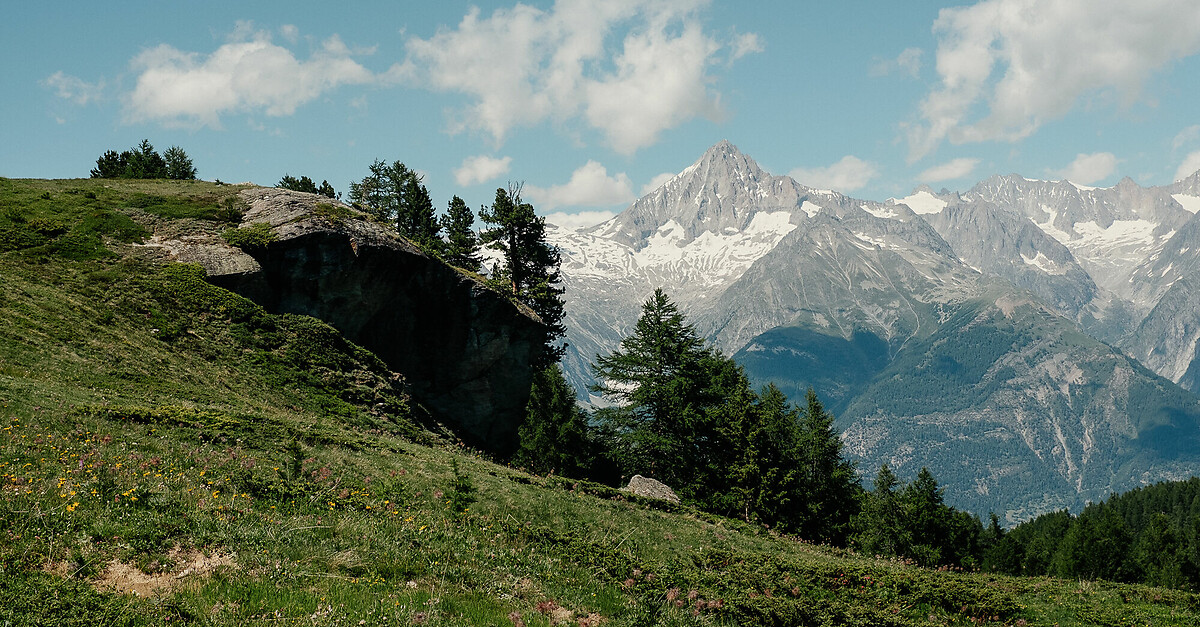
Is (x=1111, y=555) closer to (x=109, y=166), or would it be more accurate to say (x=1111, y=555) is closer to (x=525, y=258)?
(x=525, y=258)

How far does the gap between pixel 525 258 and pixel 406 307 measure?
1883cm

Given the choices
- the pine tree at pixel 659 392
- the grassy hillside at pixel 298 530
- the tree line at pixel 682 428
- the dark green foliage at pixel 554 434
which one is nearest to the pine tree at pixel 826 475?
the tree line at pixel 682 428

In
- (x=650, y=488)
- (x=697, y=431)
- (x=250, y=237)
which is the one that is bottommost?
→ (x=650, y=488)

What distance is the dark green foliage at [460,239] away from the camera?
79125mm

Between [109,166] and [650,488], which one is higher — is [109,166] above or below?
above

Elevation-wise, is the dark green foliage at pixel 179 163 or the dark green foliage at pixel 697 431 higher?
the dark green foliage at pixel 179 163

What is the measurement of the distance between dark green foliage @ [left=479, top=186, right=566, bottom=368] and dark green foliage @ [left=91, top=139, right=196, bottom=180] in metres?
44.5

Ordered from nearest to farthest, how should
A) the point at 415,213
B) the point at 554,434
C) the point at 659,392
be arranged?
the point at 659,392 < the point at 554,434 < the point at 415,213

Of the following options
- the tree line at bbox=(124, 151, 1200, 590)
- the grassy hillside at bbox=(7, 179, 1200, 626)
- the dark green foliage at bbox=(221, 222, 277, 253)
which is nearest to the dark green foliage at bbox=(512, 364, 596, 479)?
the tree line at bbox=(124, 151, 1200, 590)

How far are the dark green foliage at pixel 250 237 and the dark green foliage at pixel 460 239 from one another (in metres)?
27.5

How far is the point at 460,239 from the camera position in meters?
81.0

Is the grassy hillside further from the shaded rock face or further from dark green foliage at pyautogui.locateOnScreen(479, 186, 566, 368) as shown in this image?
dark green foliage at pyautogui.locateOnScreen(479, 186, 566, 368)

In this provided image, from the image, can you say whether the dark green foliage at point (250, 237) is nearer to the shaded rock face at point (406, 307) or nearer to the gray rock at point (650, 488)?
the shaded rock face at point (406, 307)

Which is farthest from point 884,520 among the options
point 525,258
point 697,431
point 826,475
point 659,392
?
point 525,258
